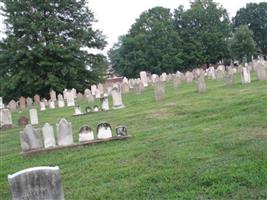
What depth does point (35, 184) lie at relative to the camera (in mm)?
5480

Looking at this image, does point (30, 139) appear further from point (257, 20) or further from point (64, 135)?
point (257, 20)

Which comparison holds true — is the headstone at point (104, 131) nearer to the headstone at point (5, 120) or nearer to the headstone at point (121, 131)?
the headstone at point (121, 131)

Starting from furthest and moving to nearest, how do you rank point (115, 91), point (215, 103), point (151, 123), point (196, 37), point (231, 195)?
point (196, 37) < point (115, 91) < point (215, 103) < point (151, 123) < point (231, 195)

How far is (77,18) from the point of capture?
4247 centimetres


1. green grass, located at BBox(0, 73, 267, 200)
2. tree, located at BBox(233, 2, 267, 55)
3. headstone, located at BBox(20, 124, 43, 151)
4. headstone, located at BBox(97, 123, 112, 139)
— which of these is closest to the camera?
green grass, located at BBox(0, 73, 267, 200)

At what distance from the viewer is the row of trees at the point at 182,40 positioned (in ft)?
204

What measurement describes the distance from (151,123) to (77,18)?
3109 centimetres

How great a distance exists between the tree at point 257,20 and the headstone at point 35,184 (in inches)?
3140

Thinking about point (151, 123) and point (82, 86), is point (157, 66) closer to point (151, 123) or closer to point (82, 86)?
point (82, 86)

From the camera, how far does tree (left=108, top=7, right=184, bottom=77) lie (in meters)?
62.4

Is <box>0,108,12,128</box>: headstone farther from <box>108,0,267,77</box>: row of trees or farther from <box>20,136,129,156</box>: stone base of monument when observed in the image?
<box>108,0,267,77</box>: row of trees

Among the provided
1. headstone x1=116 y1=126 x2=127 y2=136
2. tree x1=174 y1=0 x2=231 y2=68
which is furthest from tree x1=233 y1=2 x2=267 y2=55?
headstone x1=116 y1=126 x2=127 y2=136

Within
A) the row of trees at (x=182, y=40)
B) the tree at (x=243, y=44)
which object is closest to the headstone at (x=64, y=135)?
the row of trees at (x=182, y=40)

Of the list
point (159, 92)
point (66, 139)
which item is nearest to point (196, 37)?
point (159, 92)
